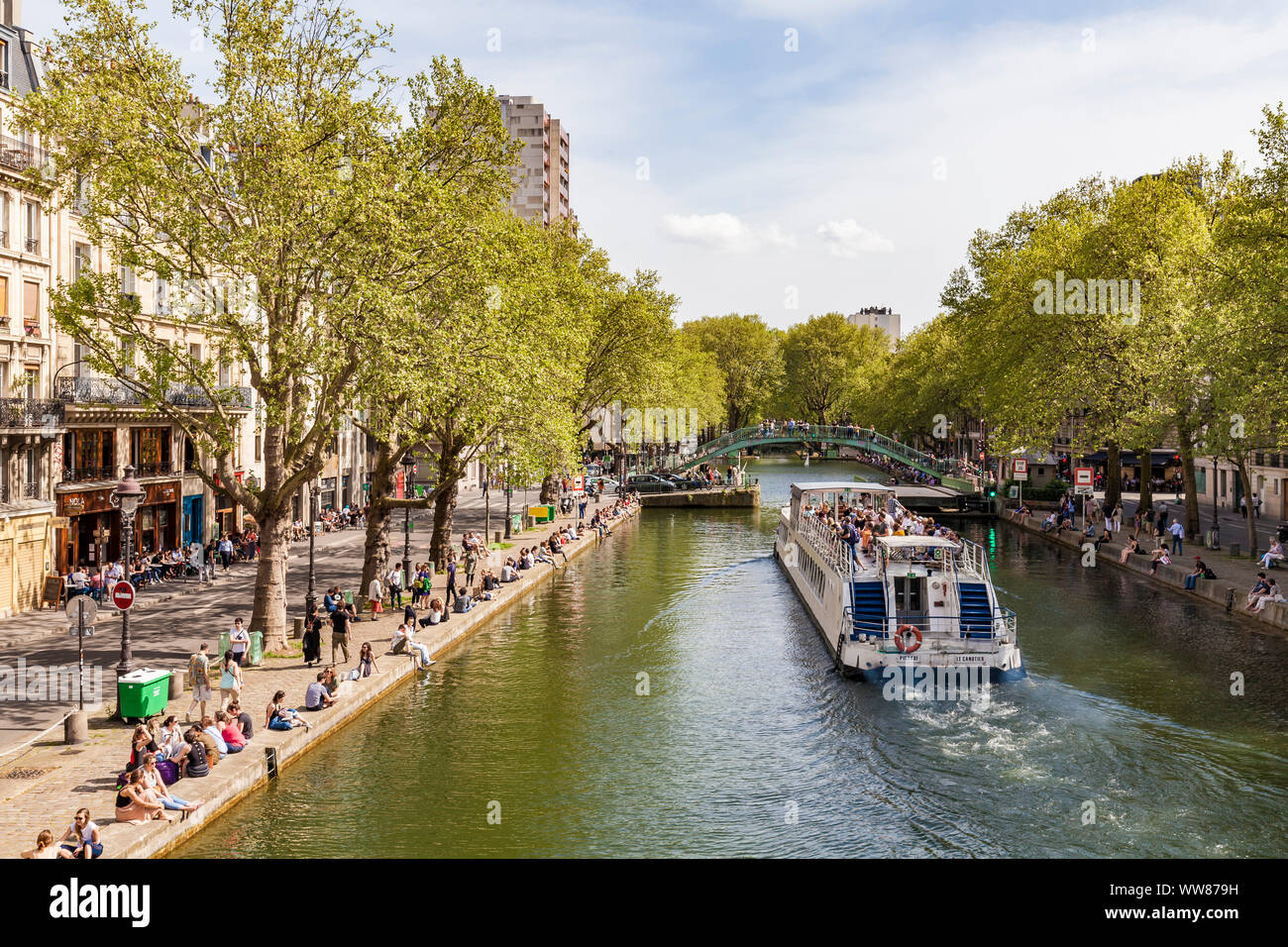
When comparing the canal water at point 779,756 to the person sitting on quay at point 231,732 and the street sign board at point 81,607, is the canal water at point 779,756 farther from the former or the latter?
the street sign board at point 81,607

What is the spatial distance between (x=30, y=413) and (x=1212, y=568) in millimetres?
47269

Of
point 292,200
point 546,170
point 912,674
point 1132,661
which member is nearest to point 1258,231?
point 1132,661

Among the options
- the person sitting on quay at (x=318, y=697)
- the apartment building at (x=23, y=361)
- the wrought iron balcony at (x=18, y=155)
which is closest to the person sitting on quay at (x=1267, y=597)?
the person sitting on quay at (x=318, y=697)

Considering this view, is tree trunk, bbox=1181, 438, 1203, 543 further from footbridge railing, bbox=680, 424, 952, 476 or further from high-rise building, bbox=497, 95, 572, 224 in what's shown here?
high-rise building, bbox=497, 95, 572, 224

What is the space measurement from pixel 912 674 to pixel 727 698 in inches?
197

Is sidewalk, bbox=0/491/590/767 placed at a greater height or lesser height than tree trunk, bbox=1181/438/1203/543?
lesser

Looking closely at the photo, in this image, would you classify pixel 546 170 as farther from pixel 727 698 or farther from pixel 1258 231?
pixel 727 698

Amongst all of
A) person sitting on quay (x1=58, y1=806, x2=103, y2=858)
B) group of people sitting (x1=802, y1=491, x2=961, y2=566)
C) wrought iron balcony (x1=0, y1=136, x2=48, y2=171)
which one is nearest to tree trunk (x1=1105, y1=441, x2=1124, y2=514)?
group of people sitting (x1=802, y1=491, x2=961, y2=566)

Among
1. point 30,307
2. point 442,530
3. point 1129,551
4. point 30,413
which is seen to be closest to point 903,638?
point 442,530

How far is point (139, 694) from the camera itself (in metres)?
22.8

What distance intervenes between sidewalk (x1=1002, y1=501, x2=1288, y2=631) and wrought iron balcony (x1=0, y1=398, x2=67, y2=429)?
42.0 m

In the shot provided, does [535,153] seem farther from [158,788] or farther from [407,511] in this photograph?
[158,788]

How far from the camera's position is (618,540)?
67625mm

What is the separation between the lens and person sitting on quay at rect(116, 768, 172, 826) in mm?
17578
